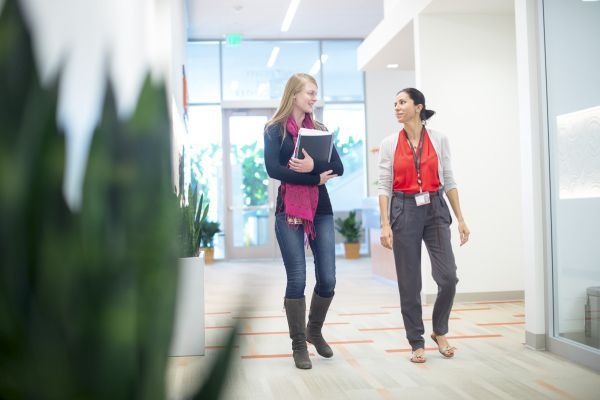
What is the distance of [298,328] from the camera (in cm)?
299

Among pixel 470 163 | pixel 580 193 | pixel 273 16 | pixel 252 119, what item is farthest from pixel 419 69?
pixel 252 119

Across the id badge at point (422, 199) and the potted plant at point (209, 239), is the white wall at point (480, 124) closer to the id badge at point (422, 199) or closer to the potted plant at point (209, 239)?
the id badge at point (422, 199)

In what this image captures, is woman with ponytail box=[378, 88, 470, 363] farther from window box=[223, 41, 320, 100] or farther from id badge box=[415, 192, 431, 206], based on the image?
window box=[223, 41, 320, 100]

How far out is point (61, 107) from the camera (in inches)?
10.9

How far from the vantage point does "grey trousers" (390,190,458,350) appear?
121 inches

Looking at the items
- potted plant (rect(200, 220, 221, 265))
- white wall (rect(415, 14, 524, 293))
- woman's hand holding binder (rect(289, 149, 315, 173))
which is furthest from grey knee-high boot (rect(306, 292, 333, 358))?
potted plant (rect(200, 220, 221, 265))

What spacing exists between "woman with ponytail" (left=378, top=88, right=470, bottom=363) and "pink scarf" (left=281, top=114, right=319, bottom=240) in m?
0.38

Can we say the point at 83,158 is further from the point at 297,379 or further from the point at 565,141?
the point at 565,141

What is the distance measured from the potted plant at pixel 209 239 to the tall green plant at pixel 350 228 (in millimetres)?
1951

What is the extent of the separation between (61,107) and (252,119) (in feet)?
Answer: 35.0

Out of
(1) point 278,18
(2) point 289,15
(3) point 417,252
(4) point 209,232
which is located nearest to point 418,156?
(3) point 417,252

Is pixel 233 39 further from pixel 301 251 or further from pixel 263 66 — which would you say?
pixel 301 251

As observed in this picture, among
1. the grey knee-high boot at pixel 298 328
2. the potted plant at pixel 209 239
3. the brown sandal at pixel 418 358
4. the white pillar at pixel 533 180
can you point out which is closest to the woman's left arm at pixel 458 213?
the white pillar at pixel 533 180

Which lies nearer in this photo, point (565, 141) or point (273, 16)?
point (565, 141)
